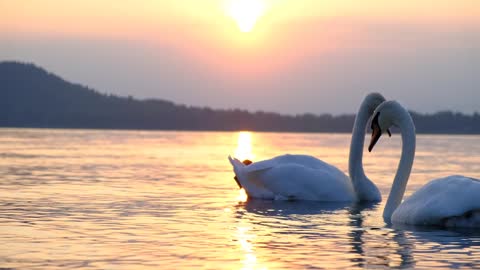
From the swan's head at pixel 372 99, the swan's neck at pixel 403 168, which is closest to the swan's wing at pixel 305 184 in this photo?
the swan's head at pixel 372 99

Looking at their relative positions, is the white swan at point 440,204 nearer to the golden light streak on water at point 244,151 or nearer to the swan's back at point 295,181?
the swan's back at point 295,181

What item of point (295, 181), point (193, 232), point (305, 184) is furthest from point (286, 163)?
point (193, 232)

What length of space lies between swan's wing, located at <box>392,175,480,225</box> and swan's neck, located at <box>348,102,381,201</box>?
3.62 metres

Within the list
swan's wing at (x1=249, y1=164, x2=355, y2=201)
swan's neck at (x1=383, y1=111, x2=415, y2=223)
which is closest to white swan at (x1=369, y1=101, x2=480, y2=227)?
swan's neck at (x1=383, y1=111, x2=415, y2=223)

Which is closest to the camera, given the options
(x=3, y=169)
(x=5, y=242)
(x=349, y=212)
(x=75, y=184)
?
(x=5, y=242)

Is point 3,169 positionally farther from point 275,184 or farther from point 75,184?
point 275,184

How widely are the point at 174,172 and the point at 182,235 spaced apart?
12813 millimetres

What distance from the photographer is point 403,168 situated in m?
14.9

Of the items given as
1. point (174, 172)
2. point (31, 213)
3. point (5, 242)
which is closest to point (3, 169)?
point (174, 172)

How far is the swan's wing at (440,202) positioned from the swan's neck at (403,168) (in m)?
0.67

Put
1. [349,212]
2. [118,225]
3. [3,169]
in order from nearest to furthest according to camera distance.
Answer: [118,225] < [349,212] < [3,169]

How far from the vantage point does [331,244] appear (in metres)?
11.4

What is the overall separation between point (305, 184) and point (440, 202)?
4.71 meters

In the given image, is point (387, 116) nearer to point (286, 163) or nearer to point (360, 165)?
point (360, 165)
